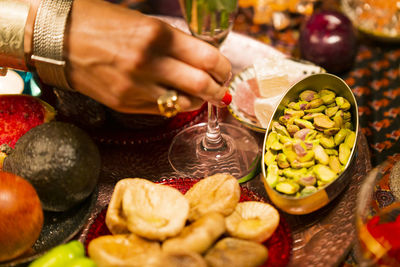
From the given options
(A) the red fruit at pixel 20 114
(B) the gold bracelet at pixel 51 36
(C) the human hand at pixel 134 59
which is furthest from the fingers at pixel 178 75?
(A) the red fruit at pixel 20 114

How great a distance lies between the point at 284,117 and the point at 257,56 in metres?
0.31

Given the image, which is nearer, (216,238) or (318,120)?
(216,238)

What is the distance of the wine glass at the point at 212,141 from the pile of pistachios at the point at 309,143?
0.09 m

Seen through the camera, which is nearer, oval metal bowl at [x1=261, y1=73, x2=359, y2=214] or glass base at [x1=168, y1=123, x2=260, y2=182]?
oval metal bowl at [x1=261, y1=73, x2=359, y2=214]

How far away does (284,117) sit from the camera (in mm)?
631

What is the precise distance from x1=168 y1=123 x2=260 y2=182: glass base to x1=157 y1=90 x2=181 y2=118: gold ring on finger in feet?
0.55

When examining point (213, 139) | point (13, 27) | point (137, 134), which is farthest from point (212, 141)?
point (13, 27)

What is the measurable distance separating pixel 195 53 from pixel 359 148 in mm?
340

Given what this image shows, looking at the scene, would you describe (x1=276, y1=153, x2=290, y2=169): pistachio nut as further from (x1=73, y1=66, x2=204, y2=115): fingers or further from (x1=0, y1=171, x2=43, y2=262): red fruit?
(x1=0, y1=171, x2=43, y2=262): red fruit

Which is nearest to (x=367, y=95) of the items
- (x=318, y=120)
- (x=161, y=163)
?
(x=318, y=120)

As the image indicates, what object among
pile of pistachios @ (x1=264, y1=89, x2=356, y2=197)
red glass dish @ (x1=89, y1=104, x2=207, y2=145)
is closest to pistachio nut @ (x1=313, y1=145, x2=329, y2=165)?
pile of pistachios @ (x1=264, y1=89, x2=356, y2=197)

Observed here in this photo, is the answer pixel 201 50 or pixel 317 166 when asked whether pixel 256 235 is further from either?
pixel 201 50

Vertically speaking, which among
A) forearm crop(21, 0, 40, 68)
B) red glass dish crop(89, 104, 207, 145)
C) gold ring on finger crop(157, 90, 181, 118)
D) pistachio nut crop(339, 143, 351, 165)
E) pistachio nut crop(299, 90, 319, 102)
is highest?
forearm crop(21, 0, 40, 68)

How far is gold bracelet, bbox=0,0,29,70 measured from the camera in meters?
0.58
